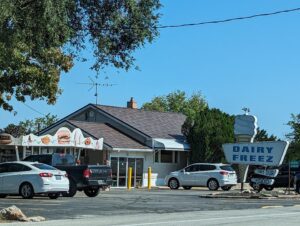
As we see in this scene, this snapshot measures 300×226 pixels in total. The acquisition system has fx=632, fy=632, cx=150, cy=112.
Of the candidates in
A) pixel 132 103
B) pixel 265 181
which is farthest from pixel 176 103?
pixel 265 181

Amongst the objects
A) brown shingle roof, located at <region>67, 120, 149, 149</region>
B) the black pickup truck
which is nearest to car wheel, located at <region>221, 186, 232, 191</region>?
brown shingle roof, located at <region>67, 120, 149, 149</region>

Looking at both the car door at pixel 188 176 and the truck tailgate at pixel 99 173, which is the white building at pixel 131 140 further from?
the truck tailgate at pixel 99 173

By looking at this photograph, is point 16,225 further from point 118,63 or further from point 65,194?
point 65,194

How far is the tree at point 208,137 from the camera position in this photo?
46438 mm

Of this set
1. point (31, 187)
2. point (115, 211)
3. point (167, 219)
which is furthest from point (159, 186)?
point (167, 219)

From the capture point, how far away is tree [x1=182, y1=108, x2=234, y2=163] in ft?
152

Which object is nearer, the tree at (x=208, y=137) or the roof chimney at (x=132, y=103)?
the tree at (x=208, y=137)

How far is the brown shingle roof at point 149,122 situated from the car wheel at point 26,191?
2129 cm

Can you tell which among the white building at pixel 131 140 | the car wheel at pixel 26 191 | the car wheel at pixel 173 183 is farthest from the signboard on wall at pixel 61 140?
the car wheel at pixel 26 191

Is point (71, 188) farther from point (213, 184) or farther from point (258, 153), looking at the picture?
point (213, 184)

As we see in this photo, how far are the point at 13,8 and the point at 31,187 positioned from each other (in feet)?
41.0

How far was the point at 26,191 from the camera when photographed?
82.8 ft

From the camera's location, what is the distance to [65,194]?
89.8 ft

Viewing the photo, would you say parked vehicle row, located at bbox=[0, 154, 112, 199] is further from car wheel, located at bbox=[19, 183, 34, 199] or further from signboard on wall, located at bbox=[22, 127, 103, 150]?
signboard on wall, located at bbox=[22, 127, 103, 150]
